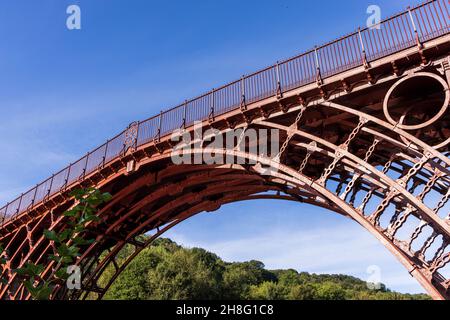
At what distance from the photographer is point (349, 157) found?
32.6ft

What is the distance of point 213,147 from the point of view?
14422 mm

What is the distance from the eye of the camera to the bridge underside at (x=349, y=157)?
28.3ft

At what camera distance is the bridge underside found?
339 inches
